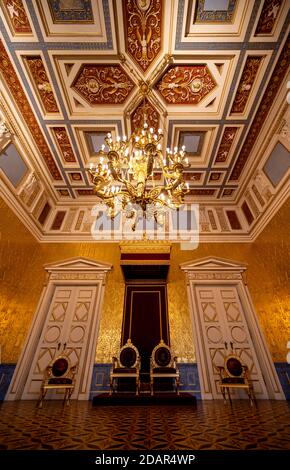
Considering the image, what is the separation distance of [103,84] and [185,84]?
173cm

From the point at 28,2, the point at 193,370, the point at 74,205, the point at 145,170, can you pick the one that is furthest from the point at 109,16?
the point at 193,370

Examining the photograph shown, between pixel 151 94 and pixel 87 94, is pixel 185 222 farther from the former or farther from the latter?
pixel 87 94

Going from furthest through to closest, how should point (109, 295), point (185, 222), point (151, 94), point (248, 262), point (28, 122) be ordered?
1. point (185, 222)
2. point (248, 262)
3. point (109, 295)
4. point (28, 122)
5. point (151, 94)

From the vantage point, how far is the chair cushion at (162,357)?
498 centimetres

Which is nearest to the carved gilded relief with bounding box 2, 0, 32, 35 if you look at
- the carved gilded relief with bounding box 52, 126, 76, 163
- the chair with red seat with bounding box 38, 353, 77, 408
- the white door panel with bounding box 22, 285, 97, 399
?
the carved gilded relief with bounding box 52, 126, 76, 163

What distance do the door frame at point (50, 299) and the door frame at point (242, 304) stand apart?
230cm

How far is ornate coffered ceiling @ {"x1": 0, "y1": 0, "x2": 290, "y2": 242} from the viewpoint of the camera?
395cm

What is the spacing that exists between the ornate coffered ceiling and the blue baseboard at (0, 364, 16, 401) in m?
3.31

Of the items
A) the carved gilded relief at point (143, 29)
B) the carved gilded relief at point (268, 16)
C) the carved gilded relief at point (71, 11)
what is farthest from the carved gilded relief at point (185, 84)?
the carved gilded relief at point (71, 11)

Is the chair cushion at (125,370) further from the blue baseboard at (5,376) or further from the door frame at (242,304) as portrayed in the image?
the blue baseboard at (5,376)

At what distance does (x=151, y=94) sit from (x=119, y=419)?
5.69 m

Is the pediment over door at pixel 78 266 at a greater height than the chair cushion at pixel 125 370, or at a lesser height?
greater

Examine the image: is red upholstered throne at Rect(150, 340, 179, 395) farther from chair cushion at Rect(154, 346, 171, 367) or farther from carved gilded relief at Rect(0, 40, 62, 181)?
carved gilded relief at Rect(0, 40, 62, 181)

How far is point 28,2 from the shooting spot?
12.2ft
